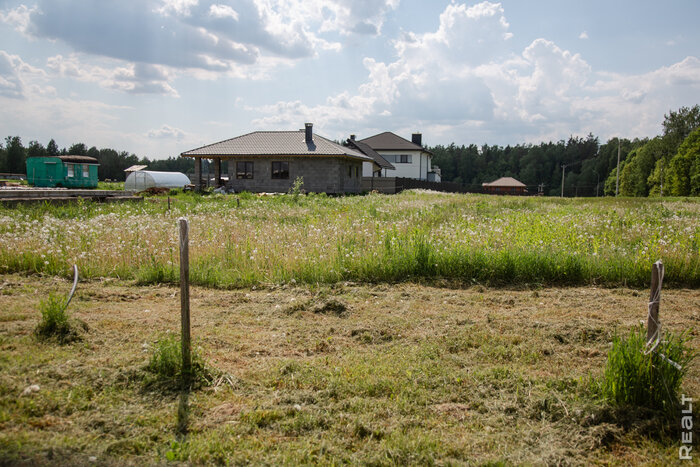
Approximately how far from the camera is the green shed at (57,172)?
3844 cm

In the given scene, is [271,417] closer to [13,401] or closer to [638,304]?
[13,401]

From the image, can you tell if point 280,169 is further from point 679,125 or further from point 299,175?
point 679,125

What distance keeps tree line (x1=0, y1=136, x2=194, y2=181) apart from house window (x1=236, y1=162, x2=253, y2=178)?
52684 mm

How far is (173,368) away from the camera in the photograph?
3.92 m

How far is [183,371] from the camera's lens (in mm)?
3873

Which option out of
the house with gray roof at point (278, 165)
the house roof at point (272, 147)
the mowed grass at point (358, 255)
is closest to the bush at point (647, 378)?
the mowed grass at point (358, 255)

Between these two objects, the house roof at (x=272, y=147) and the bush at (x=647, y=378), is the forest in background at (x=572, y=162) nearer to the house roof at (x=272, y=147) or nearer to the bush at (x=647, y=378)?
the house roof at (x=272, y=147)

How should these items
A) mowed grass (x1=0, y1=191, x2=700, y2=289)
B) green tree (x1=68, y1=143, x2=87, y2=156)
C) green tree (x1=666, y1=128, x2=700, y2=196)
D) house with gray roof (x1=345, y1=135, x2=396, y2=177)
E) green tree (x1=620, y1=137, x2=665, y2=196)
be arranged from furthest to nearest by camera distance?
1. green tree (x1=68, y1=143, x2=87, y2=156)
2. green tree (x1=620, y1=137, x2=665, y2=196)
3. house with gray roof (x1=345, y1=135, x2=396, y2=177)
4. green tree (x1=666, y1=128, x2=700, y2=196)
5. mowed grass (x1=0, y1=191, x2=700, y2=289)

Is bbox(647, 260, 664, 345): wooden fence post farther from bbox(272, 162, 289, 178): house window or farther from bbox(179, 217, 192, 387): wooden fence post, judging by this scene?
bbox(272, 162, 289, 178): house window

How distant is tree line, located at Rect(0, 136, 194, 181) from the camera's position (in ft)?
220

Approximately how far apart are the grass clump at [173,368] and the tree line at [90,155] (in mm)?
78118

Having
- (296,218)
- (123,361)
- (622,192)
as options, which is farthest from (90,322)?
(622,192)

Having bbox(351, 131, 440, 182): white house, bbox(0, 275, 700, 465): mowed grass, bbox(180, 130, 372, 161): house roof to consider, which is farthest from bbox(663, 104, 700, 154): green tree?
bbox(0, 275, 700, 465): mowed grass

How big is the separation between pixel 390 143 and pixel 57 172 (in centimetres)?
3787
